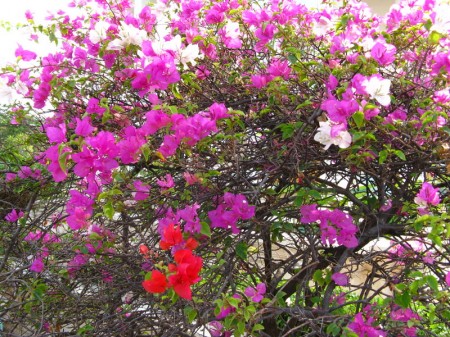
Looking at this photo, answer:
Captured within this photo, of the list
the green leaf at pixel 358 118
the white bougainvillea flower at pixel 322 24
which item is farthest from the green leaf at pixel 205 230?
the white bougainvillea flower at pixel 322 24

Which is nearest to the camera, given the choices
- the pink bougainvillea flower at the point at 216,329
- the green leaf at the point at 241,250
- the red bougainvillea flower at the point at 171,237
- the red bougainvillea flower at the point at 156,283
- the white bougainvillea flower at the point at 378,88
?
the red bougainvillea flower at the point at 156,283

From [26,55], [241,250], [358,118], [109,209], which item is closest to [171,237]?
[109,209]

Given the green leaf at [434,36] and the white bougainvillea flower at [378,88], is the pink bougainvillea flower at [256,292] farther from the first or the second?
the green leaf at [434,36]

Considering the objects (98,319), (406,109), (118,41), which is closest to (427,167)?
(406,109)

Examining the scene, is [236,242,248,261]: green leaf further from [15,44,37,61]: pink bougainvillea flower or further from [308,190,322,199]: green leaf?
[15,44,37,61]: pink bougainvillea flower

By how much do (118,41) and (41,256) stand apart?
1164 millimetres

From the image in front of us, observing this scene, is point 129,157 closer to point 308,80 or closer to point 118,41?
point 118,41

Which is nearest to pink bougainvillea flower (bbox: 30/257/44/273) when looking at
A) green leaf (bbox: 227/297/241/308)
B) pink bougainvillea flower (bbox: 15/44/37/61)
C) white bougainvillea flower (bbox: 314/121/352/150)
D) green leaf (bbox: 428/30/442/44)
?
pink bougainvillea flower (bbox: 15/44/37/61)

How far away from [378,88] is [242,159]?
0.60 metres

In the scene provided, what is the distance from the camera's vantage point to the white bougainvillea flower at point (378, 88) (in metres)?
1.48

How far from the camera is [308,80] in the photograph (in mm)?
1911

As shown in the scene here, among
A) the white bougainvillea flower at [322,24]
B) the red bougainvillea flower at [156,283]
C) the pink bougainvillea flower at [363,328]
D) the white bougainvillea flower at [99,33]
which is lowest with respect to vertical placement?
the red bougainvillea flower at [156,283]

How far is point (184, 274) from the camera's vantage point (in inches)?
48.4

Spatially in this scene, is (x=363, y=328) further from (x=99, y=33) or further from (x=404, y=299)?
(x=99, y=33)
